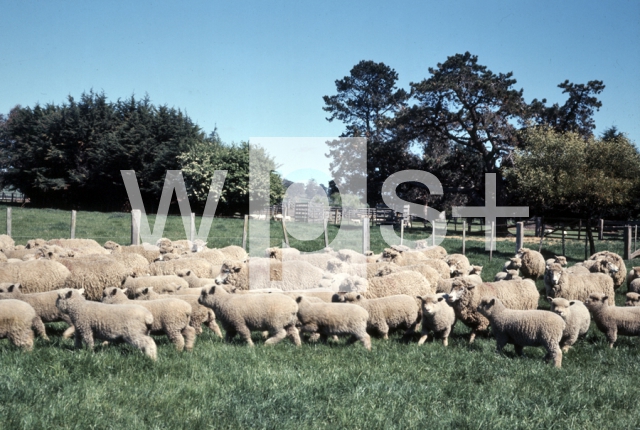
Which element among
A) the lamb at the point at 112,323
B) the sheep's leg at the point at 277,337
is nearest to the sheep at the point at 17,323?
the lamb at the point at 112,323

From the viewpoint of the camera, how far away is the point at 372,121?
53156 mm

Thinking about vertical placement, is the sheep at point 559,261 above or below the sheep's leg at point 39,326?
above

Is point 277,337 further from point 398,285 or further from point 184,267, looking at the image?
point 184,267

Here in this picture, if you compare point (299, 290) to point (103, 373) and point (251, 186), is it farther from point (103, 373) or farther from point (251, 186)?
point (251, 186)

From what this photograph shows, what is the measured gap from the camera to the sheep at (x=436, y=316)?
26.7ft

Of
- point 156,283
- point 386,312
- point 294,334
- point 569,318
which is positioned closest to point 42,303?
point 156,283

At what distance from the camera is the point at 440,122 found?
37.5m

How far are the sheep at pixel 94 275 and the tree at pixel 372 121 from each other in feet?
105

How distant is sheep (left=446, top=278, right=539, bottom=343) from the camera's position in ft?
29.4

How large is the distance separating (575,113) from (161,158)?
33862 millimetres

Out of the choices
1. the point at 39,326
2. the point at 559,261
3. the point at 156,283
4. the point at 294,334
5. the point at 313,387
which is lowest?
the point at 313,387

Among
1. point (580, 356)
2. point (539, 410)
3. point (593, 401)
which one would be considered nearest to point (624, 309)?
point (580, 356)

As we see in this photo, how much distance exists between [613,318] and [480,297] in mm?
2024

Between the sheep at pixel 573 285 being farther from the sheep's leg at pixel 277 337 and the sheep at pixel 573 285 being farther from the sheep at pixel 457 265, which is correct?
the sheep's leg at pixel 277 337
